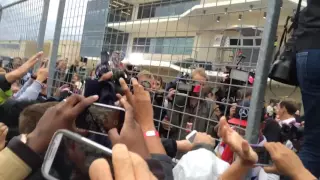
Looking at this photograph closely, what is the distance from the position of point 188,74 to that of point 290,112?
10.6ft

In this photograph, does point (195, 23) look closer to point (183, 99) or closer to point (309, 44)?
point (183, 99)

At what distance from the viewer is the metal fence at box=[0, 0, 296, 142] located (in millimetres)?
2178

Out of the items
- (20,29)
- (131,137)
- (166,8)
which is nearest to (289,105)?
(166,8)

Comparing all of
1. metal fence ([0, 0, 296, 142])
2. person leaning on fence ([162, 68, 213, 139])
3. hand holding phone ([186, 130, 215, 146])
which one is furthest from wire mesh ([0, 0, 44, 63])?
hand holding phone ([186, 130, 215, 146])

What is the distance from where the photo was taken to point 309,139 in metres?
1.80

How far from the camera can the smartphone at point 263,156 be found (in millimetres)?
1425

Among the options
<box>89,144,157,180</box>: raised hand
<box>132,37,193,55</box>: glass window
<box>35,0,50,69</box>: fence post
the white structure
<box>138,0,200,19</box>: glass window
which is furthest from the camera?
<box>35,0,50,69</box>: fence post

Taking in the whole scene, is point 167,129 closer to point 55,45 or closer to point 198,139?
point 198,139

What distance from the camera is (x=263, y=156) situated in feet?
4.70

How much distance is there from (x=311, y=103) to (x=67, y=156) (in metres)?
1.12

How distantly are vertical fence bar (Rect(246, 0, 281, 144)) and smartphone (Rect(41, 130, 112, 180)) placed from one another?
31.1 inches

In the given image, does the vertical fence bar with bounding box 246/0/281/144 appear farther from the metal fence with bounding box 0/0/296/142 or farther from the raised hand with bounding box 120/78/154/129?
the raised hand with bounding box 120/78/154/129

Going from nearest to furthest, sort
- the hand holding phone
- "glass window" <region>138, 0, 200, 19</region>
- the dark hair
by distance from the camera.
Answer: the hand holding phone
"glass window" <region>138, 0, 200, 19</region>
the dark hair

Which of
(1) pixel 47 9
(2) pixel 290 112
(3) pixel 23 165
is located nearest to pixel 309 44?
(3) pixel 23 165
